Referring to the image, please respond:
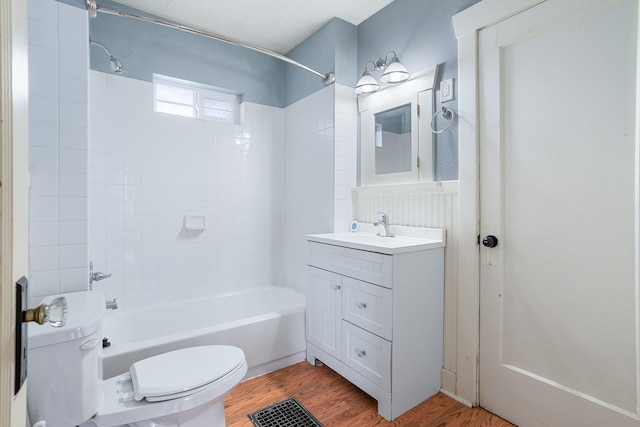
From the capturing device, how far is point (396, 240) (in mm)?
1912

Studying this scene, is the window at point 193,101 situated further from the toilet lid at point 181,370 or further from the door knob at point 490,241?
the door knob at point 490,241

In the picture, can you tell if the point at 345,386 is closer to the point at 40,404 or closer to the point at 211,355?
the point at 211,355

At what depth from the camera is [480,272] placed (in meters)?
1.67

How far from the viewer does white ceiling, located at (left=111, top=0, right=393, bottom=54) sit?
222 cm

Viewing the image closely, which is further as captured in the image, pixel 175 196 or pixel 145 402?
pixel 175 196

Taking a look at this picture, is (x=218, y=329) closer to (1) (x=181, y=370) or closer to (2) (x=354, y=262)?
(1) (x=181, y=370)

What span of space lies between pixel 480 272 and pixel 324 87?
69.3 inches

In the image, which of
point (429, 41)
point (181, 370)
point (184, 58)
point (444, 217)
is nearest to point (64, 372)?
point (181, 370)

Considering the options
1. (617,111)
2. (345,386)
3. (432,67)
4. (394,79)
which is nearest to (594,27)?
(617,111)

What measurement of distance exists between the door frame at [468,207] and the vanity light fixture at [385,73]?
352mm

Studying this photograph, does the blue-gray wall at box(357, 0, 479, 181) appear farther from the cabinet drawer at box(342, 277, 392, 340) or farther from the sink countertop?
the cabinet drawer at box(342, 277, 392, 340)

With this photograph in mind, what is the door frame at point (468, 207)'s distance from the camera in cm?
168

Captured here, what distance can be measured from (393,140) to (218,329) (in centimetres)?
169

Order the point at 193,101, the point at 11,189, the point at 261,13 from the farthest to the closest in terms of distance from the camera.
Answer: the point at 193,101
the point at 261,13
the point at 11,189
